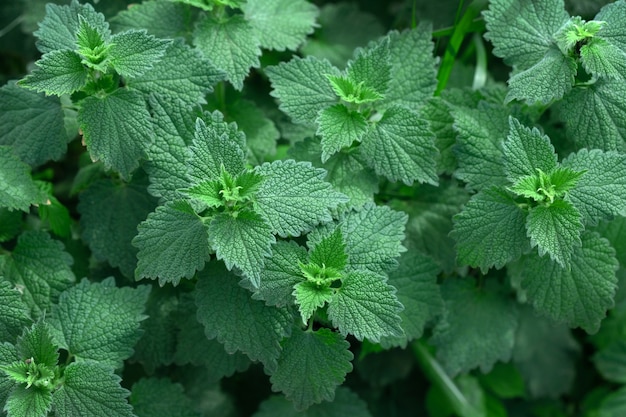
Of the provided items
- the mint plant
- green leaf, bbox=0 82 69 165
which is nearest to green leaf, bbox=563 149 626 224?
the mint plant

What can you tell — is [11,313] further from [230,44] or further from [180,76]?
[230,44]

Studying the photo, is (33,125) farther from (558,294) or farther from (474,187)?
(558,294)

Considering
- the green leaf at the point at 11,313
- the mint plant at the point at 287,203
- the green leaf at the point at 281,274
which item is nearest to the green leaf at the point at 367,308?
the mint plant at the point at 287,203

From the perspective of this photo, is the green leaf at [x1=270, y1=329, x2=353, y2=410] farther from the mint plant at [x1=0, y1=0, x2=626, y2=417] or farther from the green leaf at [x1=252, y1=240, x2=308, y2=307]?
the green leaf at [x1=252, y1=240, x2=308, y2=307]

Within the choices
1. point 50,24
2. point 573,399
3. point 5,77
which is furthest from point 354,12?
point 573,399

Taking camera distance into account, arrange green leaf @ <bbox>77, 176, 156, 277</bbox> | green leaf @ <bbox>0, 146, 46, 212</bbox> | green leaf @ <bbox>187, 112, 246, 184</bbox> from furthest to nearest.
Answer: green leaf @ <bbox>77, 176, 156, 277</bbox>, green leaf @ <bbox>0, 146, 46, 212</bbox>, green leaf @ <bbox>187, 112, 246, 184</bbox>
